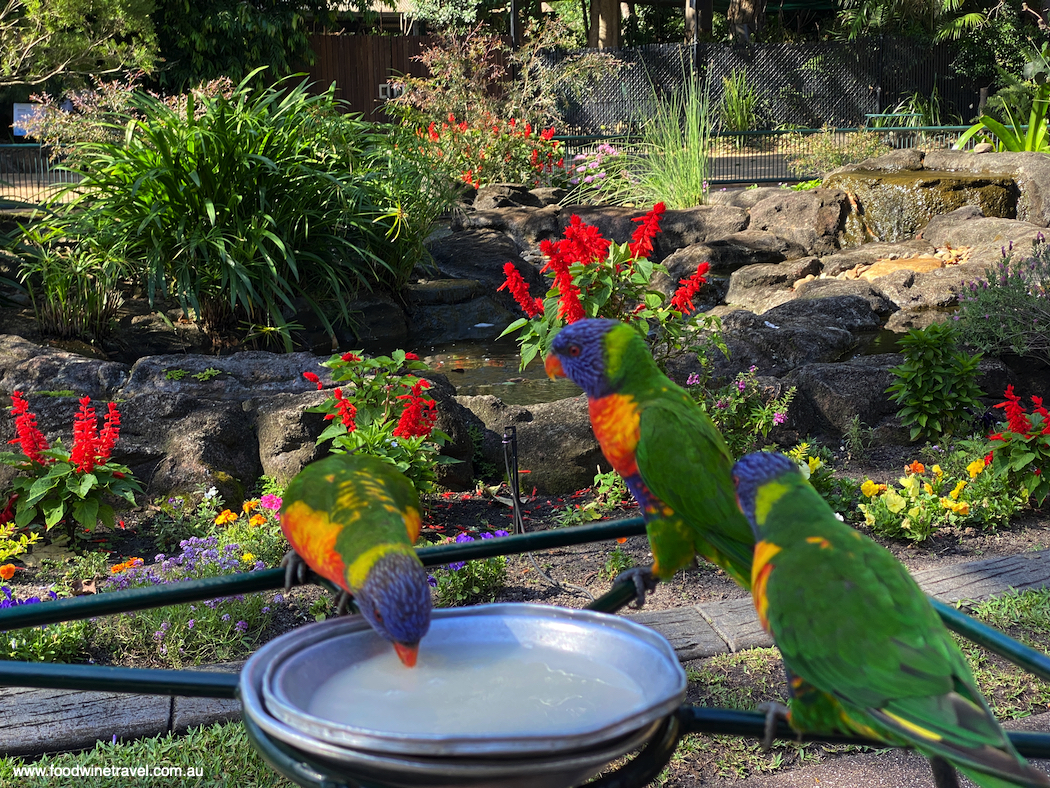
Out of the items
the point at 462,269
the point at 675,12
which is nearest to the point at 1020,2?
the point at 675,12

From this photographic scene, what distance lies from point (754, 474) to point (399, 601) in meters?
0.48

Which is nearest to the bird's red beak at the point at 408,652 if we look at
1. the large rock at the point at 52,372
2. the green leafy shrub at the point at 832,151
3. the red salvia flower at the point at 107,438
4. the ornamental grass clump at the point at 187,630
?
the ornamental grass clump at the point at 187,630

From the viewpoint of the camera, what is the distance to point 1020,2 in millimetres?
22109

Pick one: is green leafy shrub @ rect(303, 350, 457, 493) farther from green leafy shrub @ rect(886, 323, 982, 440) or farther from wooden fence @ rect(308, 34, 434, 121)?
wooden fence @ rect(308, 34, 434, 121)

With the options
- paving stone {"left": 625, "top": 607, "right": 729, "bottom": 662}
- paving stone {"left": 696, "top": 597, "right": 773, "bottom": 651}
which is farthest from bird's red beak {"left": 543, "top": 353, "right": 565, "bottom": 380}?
paving stone {"left": 696, "top": 597, "right": 773, "bottom": 651}

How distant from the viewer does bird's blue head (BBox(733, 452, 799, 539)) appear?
113 cm

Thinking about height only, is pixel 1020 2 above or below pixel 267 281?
above

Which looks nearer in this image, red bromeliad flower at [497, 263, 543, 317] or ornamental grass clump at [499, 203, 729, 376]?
red bromeliad flower at [497, 263, 543, 317]

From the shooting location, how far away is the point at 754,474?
3.76 feet

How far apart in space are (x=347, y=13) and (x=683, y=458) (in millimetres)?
24513

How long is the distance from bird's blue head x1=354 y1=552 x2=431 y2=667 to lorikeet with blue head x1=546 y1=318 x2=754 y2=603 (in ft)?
1.51

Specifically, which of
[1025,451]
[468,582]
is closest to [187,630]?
[468,582]

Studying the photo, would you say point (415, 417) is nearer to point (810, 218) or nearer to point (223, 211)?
point (223, 211)

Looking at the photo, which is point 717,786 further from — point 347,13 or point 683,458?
point 347,13
